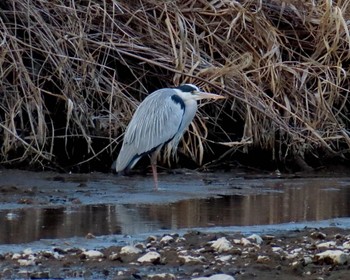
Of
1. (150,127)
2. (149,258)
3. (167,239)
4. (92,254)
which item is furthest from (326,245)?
(150,127)

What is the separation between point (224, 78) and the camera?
10109mm

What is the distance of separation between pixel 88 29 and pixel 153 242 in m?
4.54

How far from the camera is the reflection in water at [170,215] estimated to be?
21.0 ft

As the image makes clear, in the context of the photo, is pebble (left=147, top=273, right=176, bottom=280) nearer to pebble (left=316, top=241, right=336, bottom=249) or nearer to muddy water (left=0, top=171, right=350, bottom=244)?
pebble (left=316, top=241, right=336, bottom=249)

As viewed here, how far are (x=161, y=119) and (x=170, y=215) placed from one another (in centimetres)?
222

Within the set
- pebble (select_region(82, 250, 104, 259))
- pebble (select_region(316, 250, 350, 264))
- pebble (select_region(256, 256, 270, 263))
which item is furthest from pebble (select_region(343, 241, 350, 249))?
pebble (select_region(82, 250, 104, 259))

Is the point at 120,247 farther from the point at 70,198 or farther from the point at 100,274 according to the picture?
the point at 70,198

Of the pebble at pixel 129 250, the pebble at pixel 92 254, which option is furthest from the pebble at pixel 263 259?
the pebble at pixel 92 254

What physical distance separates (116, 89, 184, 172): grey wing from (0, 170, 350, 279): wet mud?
10.3 inches

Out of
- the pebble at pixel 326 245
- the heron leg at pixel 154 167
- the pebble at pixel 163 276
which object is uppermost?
the heron leg at pixel 154 167

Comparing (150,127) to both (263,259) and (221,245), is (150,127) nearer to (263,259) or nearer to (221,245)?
(221,245)

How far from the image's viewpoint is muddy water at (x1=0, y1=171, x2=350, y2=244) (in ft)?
21.8

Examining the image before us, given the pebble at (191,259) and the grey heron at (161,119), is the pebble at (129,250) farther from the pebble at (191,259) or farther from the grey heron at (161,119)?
the grey heron at (161,119)

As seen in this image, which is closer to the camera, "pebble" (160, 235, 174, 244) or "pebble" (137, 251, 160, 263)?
"pebble" (137, 251, 160, 263)
